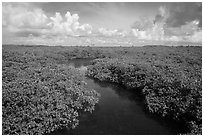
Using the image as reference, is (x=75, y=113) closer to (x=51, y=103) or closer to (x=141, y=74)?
(x=51, y=103)

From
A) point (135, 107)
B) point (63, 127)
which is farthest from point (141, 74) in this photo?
point (63, 127)

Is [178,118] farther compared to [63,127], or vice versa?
[178,118]

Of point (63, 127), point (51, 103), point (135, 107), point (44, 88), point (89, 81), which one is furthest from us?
point (89, 81)

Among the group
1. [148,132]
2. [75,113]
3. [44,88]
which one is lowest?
[148,132]

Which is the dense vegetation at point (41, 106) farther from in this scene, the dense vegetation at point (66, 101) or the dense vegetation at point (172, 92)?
the dense vegetation at point (172, 92)

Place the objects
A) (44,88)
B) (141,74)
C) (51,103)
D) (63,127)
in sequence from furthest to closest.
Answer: (141,74), (44,88), (51,103), (63,127)

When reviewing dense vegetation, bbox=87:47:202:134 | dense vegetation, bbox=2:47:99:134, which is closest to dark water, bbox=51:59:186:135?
dense vegetation, bbox=2:47:99:134

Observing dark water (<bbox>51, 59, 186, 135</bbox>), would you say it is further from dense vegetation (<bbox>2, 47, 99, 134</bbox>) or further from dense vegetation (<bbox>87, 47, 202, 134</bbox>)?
dense vegetation (<bbox>87, 47, 202, 134</bbox>)

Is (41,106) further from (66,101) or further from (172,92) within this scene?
(172,92)

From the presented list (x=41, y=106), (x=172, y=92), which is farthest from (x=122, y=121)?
(x=41, y=106)
